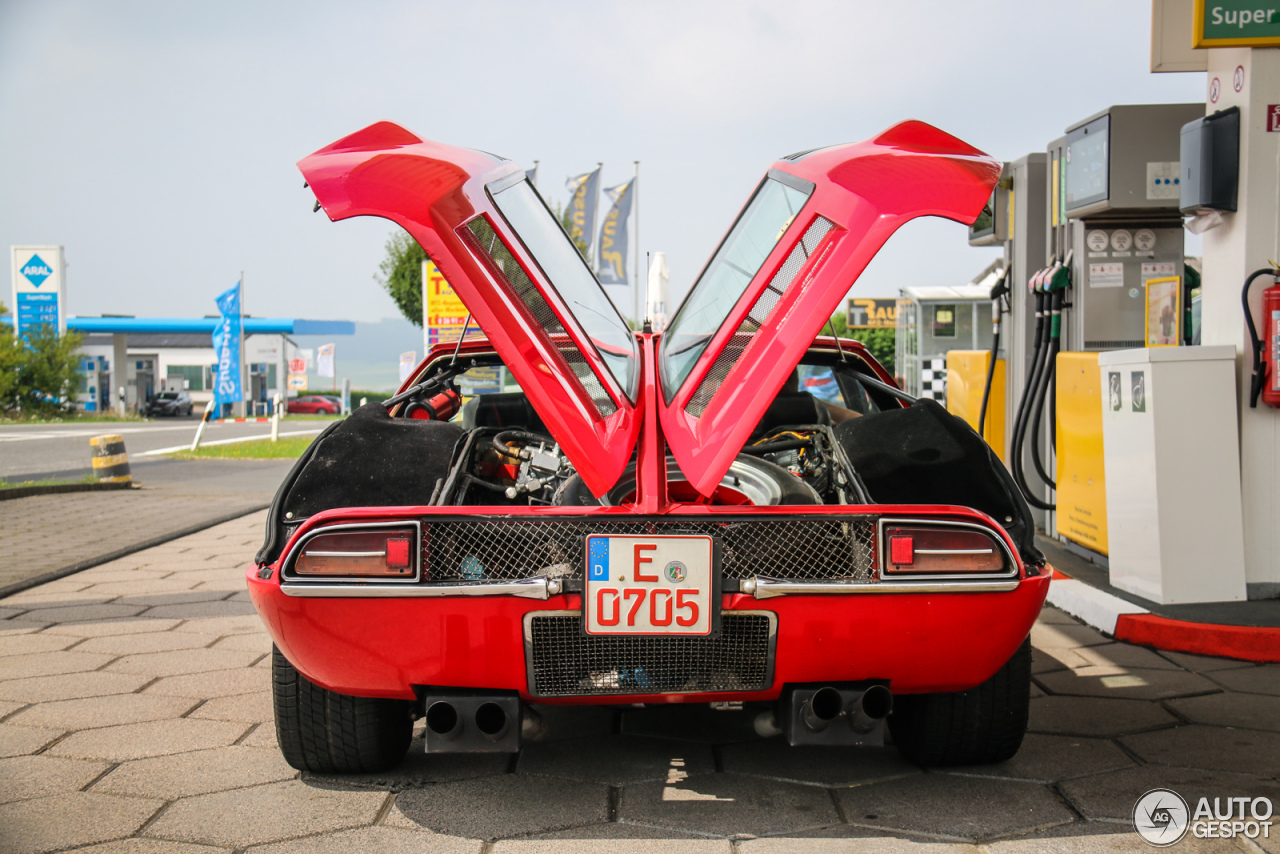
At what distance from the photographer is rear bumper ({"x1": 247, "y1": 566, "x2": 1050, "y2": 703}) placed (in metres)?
2.12

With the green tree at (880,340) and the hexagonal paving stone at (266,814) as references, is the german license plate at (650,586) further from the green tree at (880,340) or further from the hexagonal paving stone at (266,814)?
the green tree at (880,340)

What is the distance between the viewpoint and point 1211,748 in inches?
106

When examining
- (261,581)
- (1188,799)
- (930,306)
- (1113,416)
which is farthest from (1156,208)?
(930,306)

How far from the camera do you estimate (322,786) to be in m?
2.52

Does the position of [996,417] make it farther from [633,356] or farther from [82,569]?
[82,569]

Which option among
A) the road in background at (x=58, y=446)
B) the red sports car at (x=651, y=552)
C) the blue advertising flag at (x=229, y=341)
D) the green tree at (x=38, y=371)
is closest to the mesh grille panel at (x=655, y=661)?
the red sports car at (x=651, y=552)

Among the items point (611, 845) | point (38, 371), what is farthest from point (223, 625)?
point (38, 371)

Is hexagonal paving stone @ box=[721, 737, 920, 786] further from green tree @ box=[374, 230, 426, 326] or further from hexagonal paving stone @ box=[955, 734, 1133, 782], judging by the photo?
green tree @ box=[374, 230, 426, 326]

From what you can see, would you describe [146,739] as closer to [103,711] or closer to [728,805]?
[103,711]

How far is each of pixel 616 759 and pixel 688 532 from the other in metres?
0.94

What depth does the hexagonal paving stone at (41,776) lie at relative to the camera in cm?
245

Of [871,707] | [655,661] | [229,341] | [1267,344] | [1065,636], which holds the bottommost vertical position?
[1065,636]

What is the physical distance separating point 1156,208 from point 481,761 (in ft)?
16.5

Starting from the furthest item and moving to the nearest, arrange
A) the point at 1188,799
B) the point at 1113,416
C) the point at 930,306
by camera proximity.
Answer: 1. the point at 930,306
2. the point at 1113,416
3. the point at 1188,799
